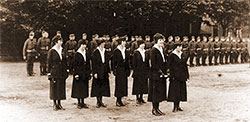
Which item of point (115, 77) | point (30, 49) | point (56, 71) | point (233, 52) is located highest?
point (30, 49)

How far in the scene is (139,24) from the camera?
24797mm

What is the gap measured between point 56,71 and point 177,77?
316 cm

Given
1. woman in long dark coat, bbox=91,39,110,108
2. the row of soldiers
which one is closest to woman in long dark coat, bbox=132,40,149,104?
woman in long dark coat, bbox=91,39,110,108

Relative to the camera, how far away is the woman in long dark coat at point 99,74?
9.73 meters

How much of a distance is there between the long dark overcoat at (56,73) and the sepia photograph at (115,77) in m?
0.03

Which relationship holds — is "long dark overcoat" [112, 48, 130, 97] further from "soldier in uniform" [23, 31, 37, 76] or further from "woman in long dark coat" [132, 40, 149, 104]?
"soldier in uniform" [23, 31, 37, 76]

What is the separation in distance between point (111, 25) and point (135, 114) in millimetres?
16254

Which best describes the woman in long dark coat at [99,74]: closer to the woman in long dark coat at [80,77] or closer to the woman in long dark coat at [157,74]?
the woman in long dark coat at [80,77]

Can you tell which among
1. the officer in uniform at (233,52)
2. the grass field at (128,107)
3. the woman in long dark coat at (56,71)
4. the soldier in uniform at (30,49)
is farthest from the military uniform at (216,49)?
the woman in long dark coat at (56,71)

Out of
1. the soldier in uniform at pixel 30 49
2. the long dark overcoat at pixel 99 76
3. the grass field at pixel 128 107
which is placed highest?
the soldier in uniform at pixel 30 49

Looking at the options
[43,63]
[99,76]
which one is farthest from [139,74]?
[43,63]

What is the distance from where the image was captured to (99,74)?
9727 mm

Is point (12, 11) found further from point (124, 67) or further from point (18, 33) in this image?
point (124, 67)

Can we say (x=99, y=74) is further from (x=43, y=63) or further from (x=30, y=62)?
(x=43, y=63)
